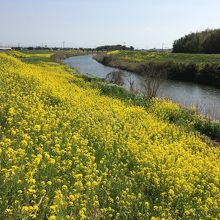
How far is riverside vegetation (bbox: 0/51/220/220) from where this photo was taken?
18.5 feet

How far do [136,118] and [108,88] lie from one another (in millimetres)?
8178

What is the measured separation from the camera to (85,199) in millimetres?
6359

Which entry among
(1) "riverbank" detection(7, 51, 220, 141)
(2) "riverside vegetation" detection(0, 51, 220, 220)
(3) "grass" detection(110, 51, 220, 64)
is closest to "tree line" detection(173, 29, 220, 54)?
(3) "grass" detection(110, 51, 220, 64)

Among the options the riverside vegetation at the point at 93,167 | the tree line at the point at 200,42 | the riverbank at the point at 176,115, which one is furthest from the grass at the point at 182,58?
the riverside vegetation at the point at 93,167

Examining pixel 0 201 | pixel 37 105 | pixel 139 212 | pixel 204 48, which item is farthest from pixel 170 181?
pixel 204 48

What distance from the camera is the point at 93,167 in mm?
7461

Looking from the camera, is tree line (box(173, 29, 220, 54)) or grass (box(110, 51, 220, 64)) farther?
tree line (box(173, 29, 220, 54))

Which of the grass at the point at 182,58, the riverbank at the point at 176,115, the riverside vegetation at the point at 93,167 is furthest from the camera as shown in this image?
the grass at the point at 182,58

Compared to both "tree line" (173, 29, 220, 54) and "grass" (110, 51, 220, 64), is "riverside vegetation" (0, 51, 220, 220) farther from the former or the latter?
"tree line" (173, 29, 220, 54)

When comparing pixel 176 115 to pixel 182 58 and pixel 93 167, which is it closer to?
pixel 93 167

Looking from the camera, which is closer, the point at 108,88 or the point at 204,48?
the point at 108,88

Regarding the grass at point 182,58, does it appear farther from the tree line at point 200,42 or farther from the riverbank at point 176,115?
the riverbank at point 176,115

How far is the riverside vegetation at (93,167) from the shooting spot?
5648mm

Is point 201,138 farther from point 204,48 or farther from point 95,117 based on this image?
point 204,48
